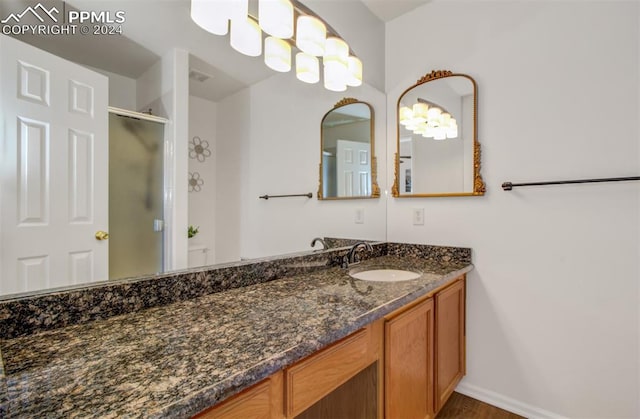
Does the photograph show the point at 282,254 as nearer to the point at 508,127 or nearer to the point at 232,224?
the point at 232,224

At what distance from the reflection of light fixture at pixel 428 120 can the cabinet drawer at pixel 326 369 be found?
1.41m

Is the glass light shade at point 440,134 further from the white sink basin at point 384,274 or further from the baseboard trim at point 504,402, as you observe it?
the baseboard trim at point 504,402

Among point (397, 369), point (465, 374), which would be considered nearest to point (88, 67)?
point (397, 369)

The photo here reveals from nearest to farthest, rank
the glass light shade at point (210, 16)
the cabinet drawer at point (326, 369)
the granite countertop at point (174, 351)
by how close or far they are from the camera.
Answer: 1. the granite countertop at point (174, 351)
2. the cabinet drawer at point (326, 369)
3. the glass light shade at point (210, 16)

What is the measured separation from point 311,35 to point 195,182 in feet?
3.21

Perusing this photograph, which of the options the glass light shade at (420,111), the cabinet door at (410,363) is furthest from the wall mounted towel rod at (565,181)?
the cabinet door at (410,363)

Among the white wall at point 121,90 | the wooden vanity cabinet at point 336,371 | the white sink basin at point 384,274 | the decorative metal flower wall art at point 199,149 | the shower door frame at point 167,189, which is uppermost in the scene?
the white wall at point 121,90

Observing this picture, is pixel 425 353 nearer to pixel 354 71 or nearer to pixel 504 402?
pixel 504 402

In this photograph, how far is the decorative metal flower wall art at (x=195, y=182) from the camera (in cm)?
98

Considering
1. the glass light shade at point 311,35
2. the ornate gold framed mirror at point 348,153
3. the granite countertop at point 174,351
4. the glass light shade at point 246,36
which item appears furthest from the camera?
the ornate gold framed mirror at point 348,153

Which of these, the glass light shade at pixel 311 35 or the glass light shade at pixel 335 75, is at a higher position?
the glass light shade at pixel 311 35

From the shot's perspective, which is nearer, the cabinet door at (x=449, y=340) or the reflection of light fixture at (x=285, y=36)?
the reflection of light fixture at (x=285, y=36)

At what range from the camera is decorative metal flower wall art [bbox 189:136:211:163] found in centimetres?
98

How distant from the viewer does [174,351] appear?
662mm
